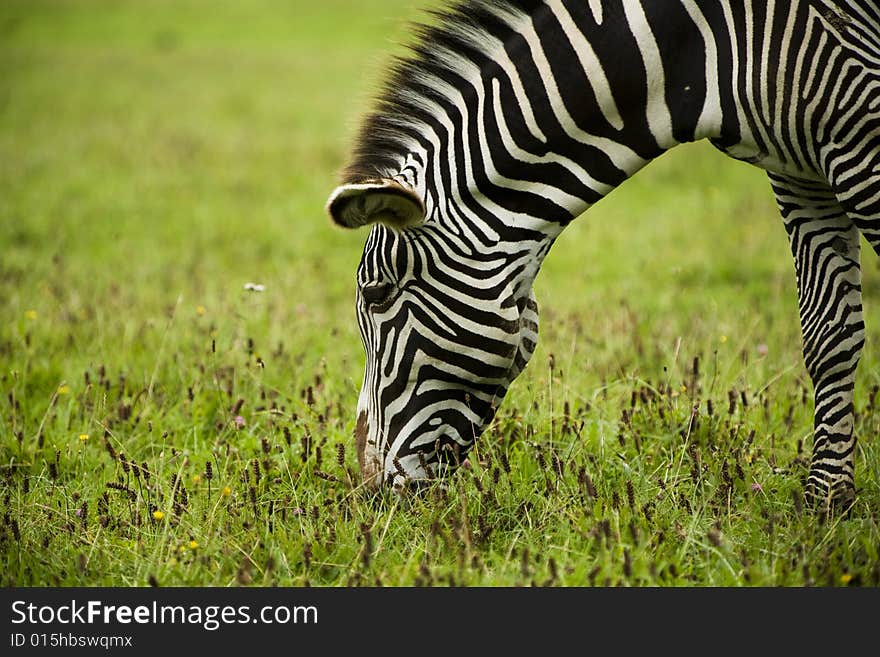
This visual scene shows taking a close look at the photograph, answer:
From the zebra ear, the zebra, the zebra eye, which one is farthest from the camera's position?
the zebra eye

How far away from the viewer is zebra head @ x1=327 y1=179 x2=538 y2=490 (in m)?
3.93

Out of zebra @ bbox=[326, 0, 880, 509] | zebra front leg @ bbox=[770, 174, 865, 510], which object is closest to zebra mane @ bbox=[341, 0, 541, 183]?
zebra @ bbox=[326, 0, 880, 509]

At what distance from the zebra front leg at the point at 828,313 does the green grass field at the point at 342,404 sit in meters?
0.22

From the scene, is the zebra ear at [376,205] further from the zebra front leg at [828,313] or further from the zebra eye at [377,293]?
the zebra front leg at [828,313]

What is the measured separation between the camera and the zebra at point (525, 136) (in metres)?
3.88

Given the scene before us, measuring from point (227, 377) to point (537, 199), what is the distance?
2741mm

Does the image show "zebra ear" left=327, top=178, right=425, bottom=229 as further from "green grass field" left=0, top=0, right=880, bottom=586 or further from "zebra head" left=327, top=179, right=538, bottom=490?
"green grass field" left=0, top=0, right=880, bottom=586

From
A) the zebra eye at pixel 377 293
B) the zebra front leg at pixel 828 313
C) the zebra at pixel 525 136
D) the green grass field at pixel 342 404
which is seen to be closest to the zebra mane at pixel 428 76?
the zebra at pixel 525 136

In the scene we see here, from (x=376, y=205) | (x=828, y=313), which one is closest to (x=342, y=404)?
(x=376, y=205)

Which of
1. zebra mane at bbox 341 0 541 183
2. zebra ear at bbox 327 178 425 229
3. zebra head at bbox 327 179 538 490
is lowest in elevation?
zebra head at bbox 327 179 538 490

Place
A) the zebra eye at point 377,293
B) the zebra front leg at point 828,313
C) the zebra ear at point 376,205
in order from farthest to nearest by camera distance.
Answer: the zebra front leg at point 828,313 < the zebra eye at point 377,293 < the zebra ear at point 376,205

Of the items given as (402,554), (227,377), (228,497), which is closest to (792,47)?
(402,554)

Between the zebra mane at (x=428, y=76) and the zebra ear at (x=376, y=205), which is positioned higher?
the zebra mane at (x=428, y=76)

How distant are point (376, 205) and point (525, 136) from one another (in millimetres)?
733
